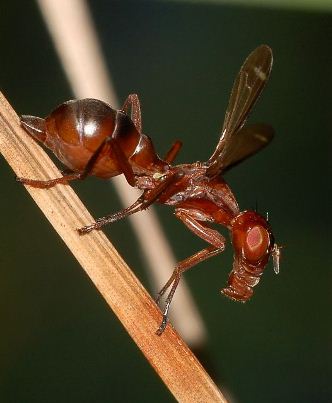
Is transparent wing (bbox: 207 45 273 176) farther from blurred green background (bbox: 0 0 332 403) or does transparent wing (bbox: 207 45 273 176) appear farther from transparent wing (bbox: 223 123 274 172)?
blurred green background (bbox: 0 0 332 403)

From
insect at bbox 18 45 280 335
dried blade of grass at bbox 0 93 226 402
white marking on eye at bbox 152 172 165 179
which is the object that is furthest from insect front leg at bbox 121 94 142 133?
dried blade of grass at bbox 0 93 226 402

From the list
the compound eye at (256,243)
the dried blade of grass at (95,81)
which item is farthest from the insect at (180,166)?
the dried blade of grass at (95,81)

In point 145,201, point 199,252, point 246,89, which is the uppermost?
point 246,89

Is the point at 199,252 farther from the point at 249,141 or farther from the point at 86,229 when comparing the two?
the point at 86,229

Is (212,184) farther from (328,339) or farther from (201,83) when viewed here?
(328,339)

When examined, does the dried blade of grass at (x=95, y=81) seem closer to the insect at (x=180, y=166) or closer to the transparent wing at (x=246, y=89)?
the insect at (x=180, y=166)

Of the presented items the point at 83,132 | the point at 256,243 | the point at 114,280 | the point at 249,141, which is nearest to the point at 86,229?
the point at 114,280
